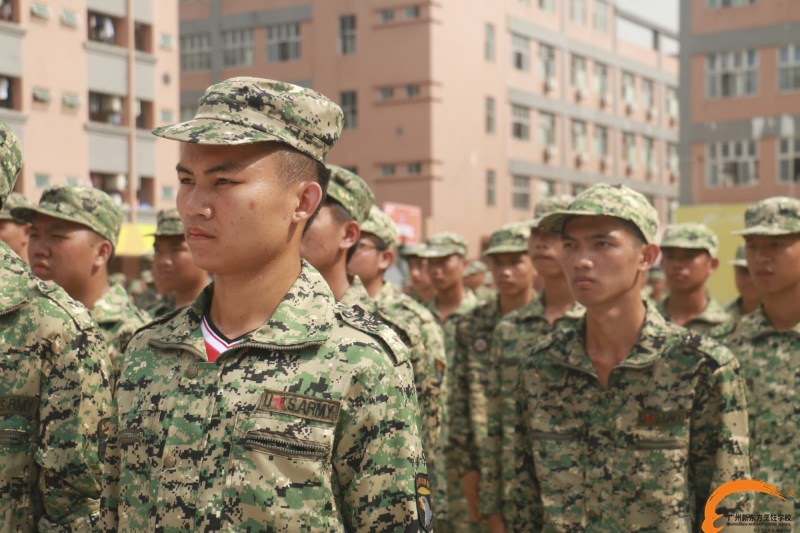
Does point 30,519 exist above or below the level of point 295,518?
below

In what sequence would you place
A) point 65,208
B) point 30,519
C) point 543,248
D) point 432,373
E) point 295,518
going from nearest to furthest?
1. point 295,518
2. point 30,519
3. point 65,208
4. point 432,373
5. point 543,248

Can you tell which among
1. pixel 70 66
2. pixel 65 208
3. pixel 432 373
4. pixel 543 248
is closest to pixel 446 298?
pixel 543 248

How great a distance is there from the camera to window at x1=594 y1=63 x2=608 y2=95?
4972 cm

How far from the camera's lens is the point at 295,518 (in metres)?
2.51

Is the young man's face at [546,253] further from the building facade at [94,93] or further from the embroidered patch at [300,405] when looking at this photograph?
the building facade at [94,93]

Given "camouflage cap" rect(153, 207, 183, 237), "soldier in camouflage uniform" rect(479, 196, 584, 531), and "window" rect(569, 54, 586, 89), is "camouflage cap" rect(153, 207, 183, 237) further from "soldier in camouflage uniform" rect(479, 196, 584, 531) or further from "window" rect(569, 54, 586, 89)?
"window" rect(569, 54, 586, 89)

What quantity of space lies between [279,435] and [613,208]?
221 centimetres

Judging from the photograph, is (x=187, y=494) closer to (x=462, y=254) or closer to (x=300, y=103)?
(x=300, y=103)

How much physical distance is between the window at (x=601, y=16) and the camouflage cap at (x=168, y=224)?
147 feet

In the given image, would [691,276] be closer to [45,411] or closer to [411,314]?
[411,314]

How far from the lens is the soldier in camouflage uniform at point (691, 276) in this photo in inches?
318

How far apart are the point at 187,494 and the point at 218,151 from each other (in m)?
0.83

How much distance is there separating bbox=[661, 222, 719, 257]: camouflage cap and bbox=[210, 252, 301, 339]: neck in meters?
5.81

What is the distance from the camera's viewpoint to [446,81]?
130ft
